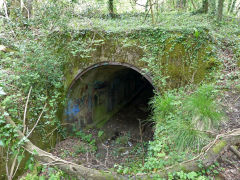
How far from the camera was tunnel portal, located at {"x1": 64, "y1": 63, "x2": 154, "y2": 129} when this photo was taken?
657 cm

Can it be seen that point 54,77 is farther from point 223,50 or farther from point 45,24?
point 223,50

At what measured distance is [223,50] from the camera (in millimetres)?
5492

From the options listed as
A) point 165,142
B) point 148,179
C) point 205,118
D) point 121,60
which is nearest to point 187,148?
point 165,142

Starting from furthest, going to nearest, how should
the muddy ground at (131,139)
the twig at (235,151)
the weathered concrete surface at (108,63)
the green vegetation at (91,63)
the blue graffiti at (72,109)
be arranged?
the blue graffiti at (72,109), the weathered concrete surface at (108,63), the green vegetation at (91,63), the muddy ground at (131,139), the twig at (235,151)

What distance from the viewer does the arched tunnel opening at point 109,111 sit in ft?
21.6

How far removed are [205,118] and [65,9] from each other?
6.42 meters

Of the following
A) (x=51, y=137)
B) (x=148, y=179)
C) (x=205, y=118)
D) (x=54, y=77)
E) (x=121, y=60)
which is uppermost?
(x=121, y=60)

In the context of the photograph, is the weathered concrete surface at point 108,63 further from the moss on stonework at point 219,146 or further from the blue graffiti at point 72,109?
the moss on stonework at point 219,146

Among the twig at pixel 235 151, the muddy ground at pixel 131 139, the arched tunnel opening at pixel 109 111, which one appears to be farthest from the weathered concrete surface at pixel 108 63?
the twig at pixel 235 151

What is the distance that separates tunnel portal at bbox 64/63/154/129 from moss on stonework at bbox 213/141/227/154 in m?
3.04

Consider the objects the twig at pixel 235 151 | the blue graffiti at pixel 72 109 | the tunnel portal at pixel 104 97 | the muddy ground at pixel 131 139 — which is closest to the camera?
the twig at pixel 235 151

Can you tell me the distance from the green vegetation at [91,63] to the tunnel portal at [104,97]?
0.45 metres

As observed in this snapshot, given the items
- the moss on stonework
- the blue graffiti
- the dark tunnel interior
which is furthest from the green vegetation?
the dark tunnel interior

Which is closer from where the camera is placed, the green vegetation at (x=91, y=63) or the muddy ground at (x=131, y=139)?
the muddy ground at (x=131, y=139)
